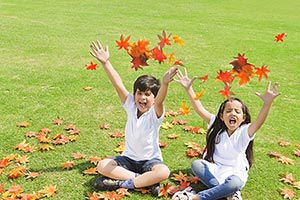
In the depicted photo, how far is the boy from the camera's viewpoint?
3.63 m

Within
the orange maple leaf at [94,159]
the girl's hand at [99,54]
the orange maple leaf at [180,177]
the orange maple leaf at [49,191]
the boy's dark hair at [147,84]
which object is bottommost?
the orange maple leaf at [49,191]

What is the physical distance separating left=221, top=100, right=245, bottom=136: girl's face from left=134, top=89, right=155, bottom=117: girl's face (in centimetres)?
74

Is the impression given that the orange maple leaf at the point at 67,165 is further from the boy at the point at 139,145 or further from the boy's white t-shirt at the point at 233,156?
the boy's white t-shirt at the point at 233,156

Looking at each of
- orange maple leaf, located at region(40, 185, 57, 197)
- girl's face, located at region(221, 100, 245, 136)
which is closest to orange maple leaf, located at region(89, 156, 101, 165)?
orange maple leaf, located at region(40, 185, 57, 197)

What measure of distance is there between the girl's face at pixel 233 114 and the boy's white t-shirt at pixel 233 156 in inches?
4.3

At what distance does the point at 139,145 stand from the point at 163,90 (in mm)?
703

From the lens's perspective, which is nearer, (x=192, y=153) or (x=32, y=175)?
(x=32, y=175)

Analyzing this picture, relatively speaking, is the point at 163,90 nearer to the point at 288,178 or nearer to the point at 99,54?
the point at 99,54

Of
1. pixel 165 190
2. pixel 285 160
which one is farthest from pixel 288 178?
pixel 165 190

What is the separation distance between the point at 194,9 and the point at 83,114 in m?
15.1

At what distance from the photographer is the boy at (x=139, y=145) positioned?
11.9 ft

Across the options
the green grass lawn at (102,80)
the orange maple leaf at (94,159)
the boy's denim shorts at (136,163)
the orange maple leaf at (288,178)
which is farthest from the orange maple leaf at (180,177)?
the orange maple leaf at (288,178)

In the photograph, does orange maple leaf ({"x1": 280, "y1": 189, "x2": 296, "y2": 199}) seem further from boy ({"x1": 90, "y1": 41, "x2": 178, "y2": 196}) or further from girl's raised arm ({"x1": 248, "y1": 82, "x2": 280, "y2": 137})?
boy ({"x1": 90, "y1": 41, "x2": 178, "y2": 196})

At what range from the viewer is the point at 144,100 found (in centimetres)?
380
